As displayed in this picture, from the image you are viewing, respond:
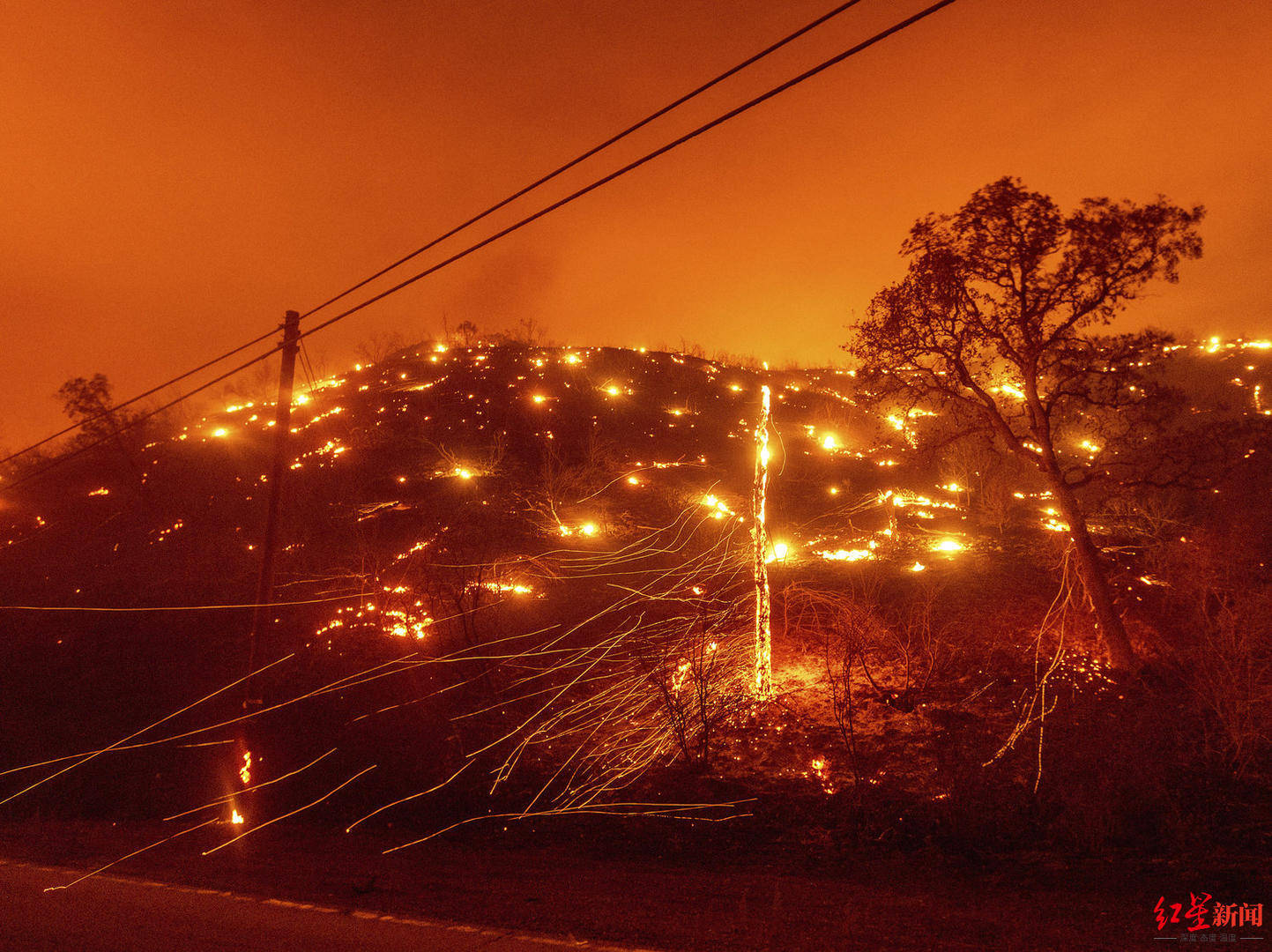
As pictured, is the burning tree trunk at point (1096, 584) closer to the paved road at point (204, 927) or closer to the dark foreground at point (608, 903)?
the dark foreground at point (608, 903)

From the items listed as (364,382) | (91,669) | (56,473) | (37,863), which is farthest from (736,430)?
(56,473)

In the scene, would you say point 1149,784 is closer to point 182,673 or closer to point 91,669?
point 182,673

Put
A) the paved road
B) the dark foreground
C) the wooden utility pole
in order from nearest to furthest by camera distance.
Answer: the dark foreground, the paved road, the wooden utility pole

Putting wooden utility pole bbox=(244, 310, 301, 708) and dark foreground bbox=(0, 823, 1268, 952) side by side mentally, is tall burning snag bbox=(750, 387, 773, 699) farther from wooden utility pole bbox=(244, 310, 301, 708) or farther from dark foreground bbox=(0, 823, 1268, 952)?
wooden utility pole bbox=(244, 310, 301, 708)

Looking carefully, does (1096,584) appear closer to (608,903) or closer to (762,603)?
(762,603)

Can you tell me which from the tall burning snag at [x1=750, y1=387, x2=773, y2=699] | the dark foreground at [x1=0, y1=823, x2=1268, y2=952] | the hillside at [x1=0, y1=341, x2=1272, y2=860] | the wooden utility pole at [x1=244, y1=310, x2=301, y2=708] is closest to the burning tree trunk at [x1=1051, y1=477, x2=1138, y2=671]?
the hillside at [x1=0, y1=341, x2=1272, y2=860]

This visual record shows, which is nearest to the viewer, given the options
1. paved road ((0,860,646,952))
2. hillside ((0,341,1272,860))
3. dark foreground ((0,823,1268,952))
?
dark foreground ((0,823,1268,952))
